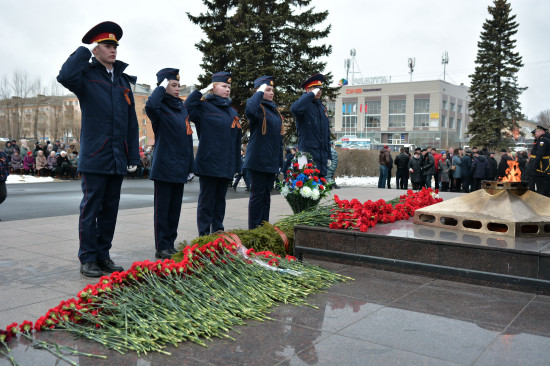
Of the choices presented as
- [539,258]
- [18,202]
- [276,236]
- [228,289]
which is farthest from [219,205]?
[18,202]

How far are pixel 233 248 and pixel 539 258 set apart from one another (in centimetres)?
231

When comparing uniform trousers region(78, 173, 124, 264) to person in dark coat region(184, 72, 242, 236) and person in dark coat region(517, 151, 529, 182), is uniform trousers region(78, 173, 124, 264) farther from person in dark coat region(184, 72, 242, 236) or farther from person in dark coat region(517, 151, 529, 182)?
person in dark coat region(517, 151, 529, 182)

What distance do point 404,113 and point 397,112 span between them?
4.15 ft

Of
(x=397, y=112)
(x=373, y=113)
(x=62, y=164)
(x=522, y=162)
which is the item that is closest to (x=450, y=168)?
(x=522, y=162)

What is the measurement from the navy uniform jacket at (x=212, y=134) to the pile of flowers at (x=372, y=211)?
133 cm

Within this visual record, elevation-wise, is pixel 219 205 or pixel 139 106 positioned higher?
pixel 139 106

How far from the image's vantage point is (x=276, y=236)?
181 inches

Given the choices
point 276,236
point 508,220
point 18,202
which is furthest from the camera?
point 18,202

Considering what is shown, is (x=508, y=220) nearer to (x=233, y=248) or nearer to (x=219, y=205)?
(x=233, y=248)

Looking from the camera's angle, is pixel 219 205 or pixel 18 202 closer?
pixel 219 205

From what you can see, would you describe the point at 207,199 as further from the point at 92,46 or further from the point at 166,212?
the point at 92,46

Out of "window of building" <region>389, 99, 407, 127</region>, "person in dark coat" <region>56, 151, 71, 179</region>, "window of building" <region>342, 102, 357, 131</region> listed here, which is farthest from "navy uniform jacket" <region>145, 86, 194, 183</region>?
"window of building" <region>342, 102, 357, 131</region>

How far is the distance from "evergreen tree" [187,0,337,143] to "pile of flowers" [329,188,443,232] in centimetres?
1368

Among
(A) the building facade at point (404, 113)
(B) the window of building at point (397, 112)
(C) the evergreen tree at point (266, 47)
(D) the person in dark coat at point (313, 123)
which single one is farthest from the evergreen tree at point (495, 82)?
(B) the window of building at point (397, 112)
